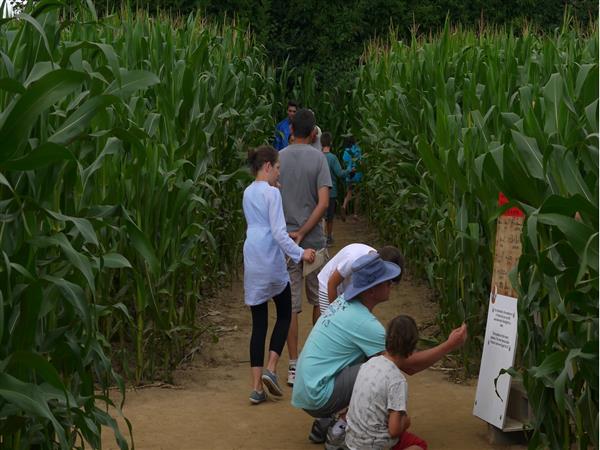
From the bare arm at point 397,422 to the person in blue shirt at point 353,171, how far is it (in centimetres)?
1064

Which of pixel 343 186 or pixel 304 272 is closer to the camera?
pixel 304 272

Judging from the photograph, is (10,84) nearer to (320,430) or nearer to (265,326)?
(320,430)

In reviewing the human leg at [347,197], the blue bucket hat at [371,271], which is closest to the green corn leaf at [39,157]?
the blue bucket hat at [371,271]

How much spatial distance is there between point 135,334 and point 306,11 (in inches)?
590

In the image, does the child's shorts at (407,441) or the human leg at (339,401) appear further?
the human leg at (339,401)

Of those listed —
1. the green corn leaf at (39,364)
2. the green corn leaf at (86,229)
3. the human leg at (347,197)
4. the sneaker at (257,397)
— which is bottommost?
the human leg at (347,197)

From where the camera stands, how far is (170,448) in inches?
270

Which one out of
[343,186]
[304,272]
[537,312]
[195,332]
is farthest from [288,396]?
[343,186]

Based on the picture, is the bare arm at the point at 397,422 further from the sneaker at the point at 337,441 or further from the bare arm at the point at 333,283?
the bare arm at the point at 333,283

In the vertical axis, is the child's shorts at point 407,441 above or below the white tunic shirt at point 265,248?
below

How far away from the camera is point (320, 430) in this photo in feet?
22.9

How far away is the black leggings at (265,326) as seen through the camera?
792 cm

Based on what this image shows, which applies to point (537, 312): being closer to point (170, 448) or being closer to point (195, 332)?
point (170, 448)

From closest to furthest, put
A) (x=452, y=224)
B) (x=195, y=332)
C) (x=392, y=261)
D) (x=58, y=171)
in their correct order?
(x=58, y=171)
(x=392, y=261)
(x=452, y=224)
(x=195, y=332)
